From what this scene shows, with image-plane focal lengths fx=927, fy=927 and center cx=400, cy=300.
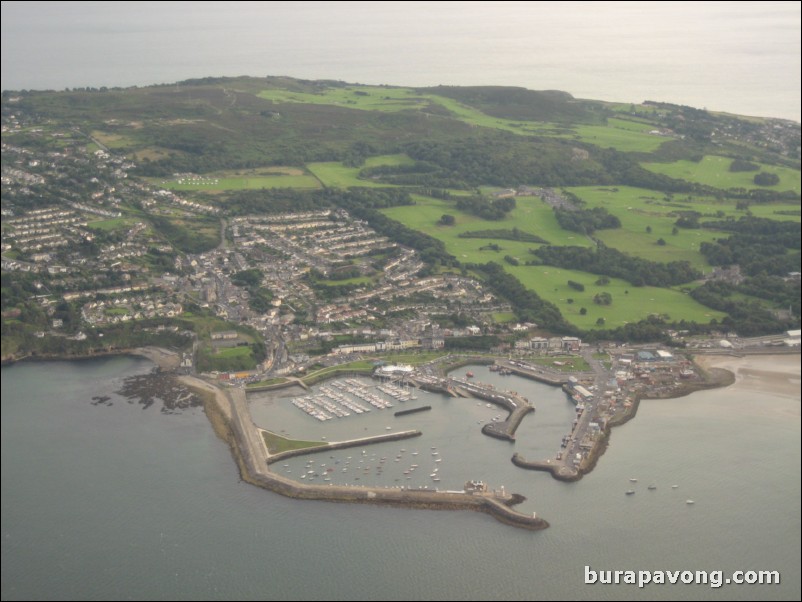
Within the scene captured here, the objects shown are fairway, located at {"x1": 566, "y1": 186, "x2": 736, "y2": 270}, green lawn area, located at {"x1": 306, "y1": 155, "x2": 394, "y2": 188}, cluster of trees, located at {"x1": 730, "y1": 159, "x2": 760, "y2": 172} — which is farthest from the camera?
green lawn area, located at {"x1": 306, "y1": 155, "x2": 394, "y2": 188}

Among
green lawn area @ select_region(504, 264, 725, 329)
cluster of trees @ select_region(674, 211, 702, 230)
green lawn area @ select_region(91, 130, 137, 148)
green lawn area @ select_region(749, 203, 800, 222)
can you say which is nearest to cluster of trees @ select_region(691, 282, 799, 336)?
green lawn area @ select_region(504, 264, 725, 329)

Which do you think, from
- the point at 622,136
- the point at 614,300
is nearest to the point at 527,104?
the point at 622,136

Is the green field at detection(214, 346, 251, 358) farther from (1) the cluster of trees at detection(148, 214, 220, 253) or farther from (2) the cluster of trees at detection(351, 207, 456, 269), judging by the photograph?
(2) the cluster of trees at detection(351, 207, 456, 269)

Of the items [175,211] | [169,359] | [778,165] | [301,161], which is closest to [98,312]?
[169,359]

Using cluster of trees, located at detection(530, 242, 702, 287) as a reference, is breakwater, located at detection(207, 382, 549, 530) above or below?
below

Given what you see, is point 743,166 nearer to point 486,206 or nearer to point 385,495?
point 486,206

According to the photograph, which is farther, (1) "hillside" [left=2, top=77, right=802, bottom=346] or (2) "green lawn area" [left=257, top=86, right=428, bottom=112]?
(2) "green lawn area" [left=257, top=86, right=428, bottom=112]
